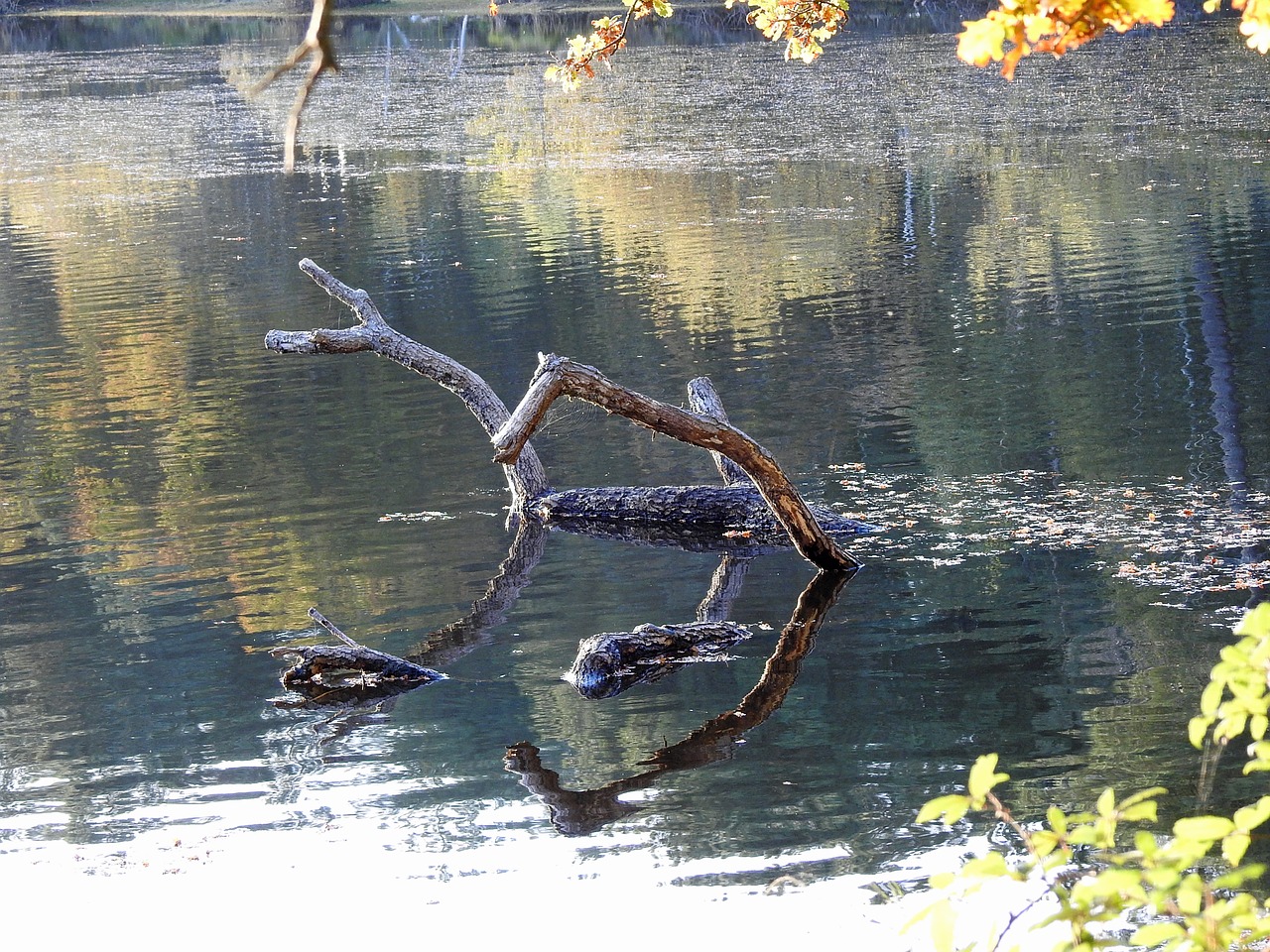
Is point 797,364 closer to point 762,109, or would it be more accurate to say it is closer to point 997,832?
point 997,832

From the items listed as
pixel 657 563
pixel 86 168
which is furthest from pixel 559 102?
pixel 657 563

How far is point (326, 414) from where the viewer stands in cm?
1666

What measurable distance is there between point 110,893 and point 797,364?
11.2 metres

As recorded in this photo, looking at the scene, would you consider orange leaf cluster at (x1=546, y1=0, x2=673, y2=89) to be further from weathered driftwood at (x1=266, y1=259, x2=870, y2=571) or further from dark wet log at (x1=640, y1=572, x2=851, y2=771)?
dark wet log at (x1=640, y1=572, x2=851, y2=771)

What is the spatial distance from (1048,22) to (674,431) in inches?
281

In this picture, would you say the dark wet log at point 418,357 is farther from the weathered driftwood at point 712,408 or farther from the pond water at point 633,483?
the weathered driftwood at point 712,408

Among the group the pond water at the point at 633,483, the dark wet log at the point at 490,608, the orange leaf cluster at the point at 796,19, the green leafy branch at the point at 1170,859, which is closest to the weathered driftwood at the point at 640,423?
the pond water at the point at 633,483

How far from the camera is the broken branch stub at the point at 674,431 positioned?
32.2 ft

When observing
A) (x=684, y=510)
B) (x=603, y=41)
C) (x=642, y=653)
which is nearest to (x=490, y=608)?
(x=642, y=653)

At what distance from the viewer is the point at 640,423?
10.2 m

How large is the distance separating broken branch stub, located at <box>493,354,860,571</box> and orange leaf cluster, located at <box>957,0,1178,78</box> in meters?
6.28

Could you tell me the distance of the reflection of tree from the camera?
8086mm

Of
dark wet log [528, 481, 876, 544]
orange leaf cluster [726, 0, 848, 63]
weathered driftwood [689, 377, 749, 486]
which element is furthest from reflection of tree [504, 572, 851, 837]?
orange leaf cluster [726, 0, 848, 63]

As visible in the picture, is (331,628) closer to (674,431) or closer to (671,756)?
(671,756)
